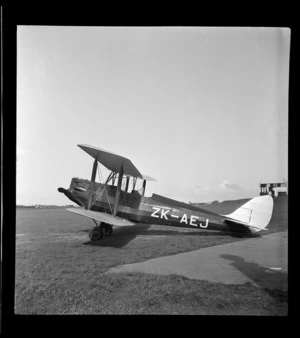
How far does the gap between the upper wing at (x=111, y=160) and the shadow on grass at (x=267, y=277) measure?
234 centimetres

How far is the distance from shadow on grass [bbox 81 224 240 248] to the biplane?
120 millimetres

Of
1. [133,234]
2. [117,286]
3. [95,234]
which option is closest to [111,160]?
[95,234]

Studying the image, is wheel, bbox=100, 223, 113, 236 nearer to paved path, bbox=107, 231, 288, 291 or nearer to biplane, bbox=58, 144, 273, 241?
biplane, bbox=58, 144, 273, 241

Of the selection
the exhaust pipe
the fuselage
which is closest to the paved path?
the fuselage

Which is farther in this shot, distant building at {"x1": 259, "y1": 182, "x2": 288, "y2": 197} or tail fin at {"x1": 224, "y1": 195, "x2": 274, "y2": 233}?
tail fin at {"x1": 224, "y1": 195, "x2": 274, "y2": 233}

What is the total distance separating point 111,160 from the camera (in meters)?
4.59

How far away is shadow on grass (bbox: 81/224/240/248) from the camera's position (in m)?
4.70

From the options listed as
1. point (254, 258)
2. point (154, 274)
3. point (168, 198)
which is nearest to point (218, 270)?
point (254, 258)

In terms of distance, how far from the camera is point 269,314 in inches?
93.9

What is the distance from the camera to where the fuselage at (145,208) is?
504cm

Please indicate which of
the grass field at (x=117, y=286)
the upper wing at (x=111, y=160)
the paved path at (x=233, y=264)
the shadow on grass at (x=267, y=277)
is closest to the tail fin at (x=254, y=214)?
the grass field at (x=117, y=286)

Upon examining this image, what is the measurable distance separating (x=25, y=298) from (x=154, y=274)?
1490 mm

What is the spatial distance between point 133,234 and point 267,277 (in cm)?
301
